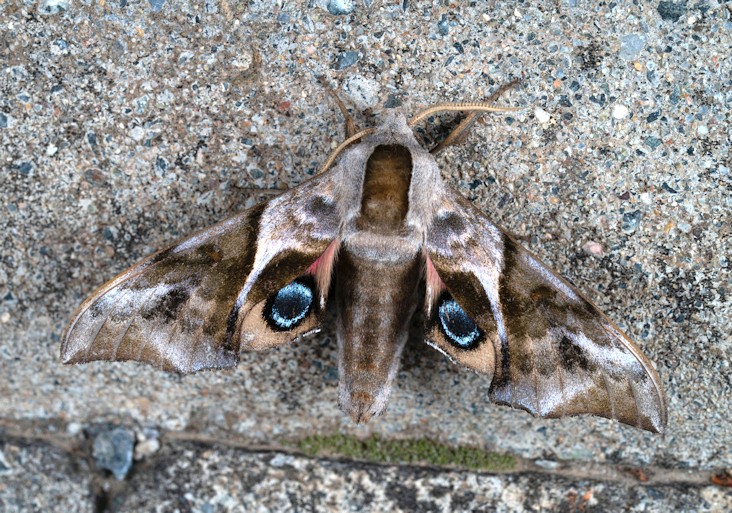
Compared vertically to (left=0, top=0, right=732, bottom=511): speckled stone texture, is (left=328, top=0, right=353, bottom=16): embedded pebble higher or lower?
higher

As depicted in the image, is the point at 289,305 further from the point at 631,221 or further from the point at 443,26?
the point at 631,221

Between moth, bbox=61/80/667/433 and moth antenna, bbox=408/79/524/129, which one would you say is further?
moth antenna, bbox=408/79/524/129

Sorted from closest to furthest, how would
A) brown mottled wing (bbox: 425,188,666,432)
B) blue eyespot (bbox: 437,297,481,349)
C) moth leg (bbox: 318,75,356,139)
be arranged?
brown mottled wing (bbox: 425,188,666,432), blue eyespot (bbox: 437,297,481,349), moth leg (bbox: 318,75,356,139)

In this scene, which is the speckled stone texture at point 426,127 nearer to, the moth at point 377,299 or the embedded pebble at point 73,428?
the moth at point 377,299

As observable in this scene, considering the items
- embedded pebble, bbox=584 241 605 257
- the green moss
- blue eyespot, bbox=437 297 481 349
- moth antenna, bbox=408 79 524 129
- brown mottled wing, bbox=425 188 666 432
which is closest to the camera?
brown mottled wing, bbox=425 188 666 432

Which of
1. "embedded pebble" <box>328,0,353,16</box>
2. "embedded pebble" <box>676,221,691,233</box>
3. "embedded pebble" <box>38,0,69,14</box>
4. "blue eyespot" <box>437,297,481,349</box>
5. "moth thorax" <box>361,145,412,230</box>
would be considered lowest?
"blue eyespot" <box>437,297,481,349</box>

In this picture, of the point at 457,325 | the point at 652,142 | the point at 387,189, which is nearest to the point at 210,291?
the point at 387,189

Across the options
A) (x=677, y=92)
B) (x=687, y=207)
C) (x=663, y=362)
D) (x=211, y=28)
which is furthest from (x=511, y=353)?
(x=211, y=28)

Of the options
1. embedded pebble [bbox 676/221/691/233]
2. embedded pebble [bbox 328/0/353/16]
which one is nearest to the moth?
embedded pebble [bbox 328/0/353/16]

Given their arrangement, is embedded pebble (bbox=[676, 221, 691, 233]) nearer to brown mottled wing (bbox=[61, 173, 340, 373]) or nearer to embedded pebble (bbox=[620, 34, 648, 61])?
embedded pebble (bbox=[620, 34, 648, 61])
